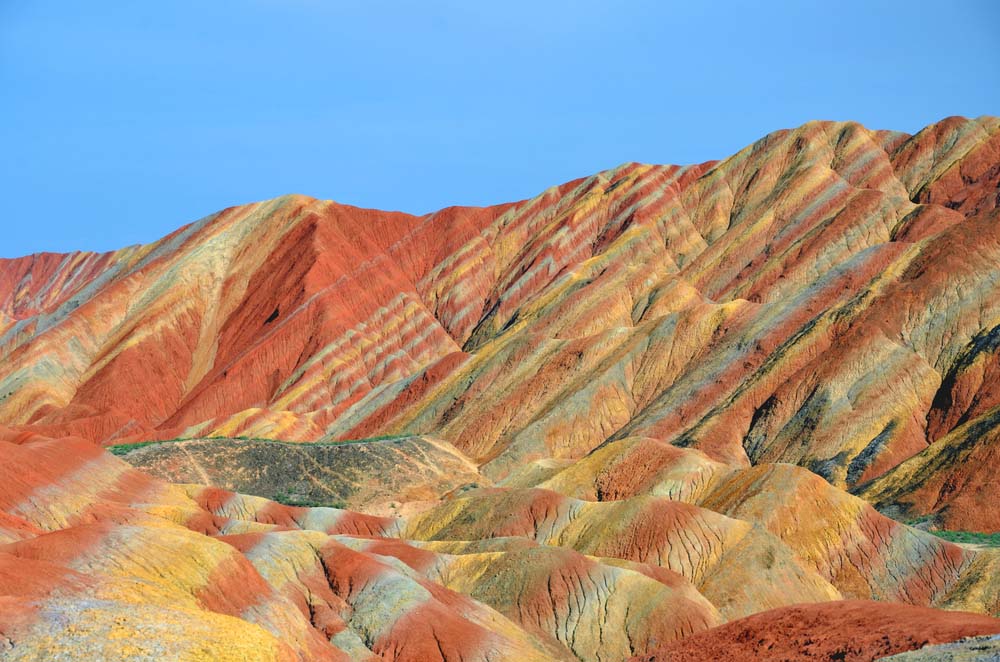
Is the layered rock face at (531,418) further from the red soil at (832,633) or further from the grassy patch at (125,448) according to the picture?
the grassy patch at (125,448)

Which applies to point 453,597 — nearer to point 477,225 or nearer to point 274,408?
point 274,408

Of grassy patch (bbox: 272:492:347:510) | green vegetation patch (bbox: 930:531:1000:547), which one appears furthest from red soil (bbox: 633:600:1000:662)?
grassy patch (bbox: 272:492:347:510)

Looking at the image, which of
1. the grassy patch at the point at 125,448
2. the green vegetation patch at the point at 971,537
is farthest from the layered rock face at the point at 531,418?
the green vegetation patch at the point at 971,537

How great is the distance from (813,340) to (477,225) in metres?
77.1

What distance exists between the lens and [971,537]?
71375 millimetres

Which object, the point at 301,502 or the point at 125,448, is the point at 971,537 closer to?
the point at 301,502

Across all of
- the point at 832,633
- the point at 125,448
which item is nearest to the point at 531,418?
the point at 125,448

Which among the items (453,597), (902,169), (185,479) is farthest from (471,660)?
(902,169)

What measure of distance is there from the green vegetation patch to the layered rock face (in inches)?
173

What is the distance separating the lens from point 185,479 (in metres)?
92.2

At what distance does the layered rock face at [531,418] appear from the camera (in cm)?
4978

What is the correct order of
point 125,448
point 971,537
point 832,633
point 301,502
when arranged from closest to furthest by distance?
point 832,633
point 971,537
point 301,502
point 125,448

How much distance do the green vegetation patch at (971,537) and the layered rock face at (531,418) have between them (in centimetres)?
441

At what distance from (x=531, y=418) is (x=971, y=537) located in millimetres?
48192
